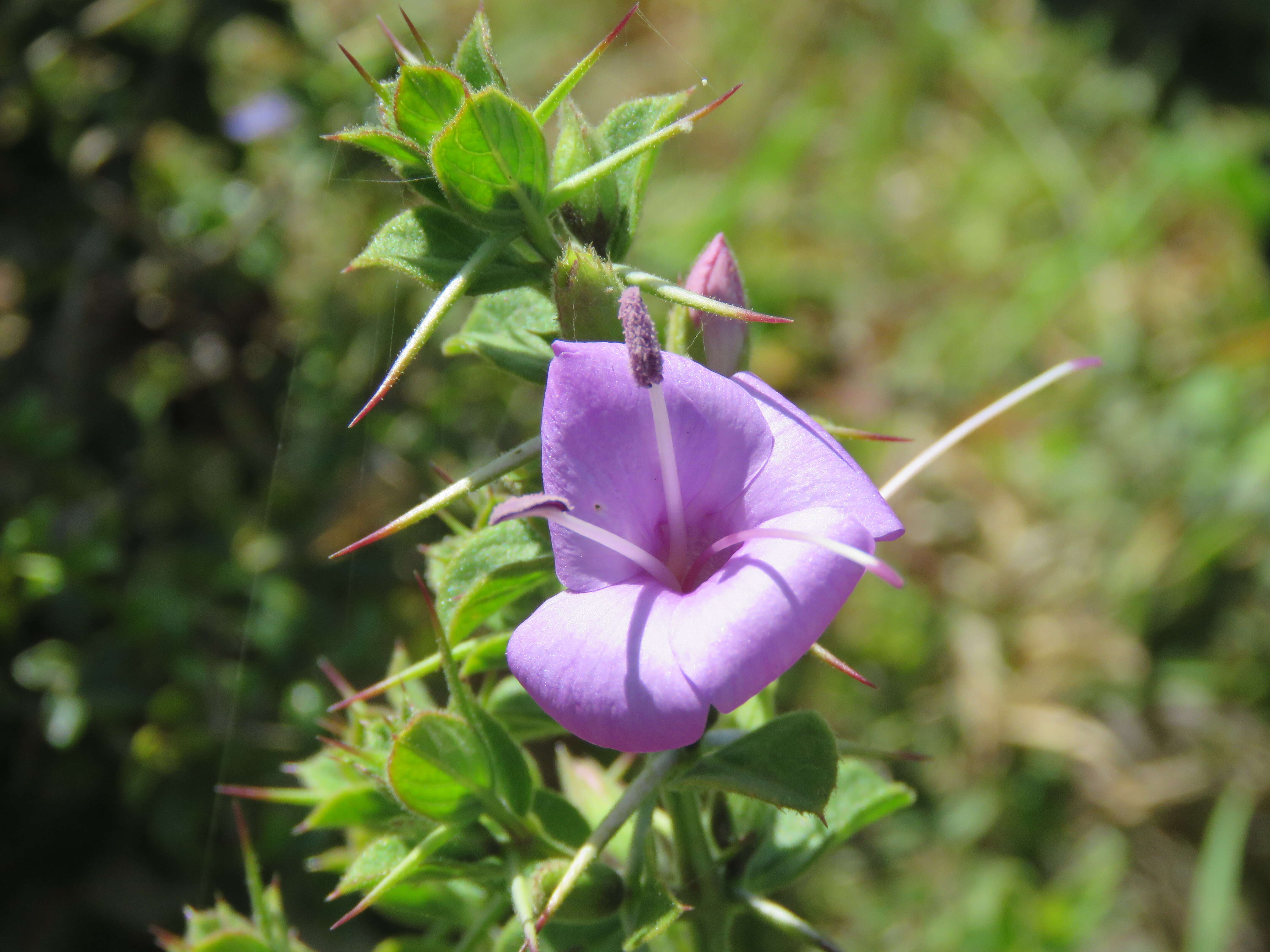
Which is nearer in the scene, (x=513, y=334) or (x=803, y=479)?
(x=803, y=479)

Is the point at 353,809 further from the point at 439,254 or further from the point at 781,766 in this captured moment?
the point at 439,254

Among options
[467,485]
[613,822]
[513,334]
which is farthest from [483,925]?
[513,334]

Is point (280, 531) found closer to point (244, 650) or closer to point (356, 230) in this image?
point (244, 650)

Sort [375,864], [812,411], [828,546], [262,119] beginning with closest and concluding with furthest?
1. [828,546]
2. [375,864]
3. [262,119]
4. [812,411]

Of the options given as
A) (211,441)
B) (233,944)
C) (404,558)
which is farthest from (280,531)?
(233,944)

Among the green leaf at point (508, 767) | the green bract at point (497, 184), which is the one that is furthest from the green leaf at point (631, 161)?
the green leaf at point (508, 767)

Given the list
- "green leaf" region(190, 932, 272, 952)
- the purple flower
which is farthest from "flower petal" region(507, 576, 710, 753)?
"green leaf" region(190, 932, 272, 952)

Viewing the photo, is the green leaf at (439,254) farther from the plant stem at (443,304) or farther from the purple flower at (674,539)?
the purple flower at (674,539)
